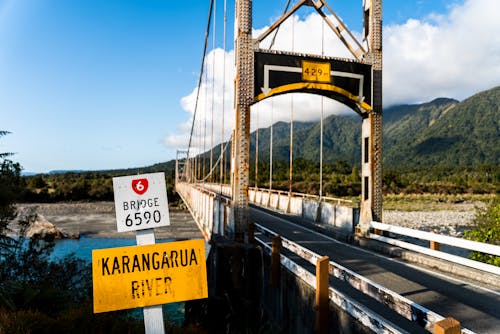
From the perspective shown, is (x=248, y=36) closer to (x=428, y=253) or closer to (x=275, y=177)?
(x=428, y=253)

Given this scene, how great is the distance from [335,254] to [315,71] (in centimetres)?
488

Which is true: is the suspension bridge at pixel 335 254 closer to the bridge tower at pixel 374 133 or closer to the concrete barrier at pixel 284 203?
the bridge tower at pixel 374 133

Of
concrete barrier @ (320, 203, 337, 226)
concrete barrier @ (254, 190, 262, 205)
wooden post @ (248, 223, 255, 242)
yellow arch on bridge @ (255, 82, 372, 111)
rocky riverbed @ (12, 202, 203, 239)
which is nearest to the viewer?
wooden post @ (248, 223, 255, 242)

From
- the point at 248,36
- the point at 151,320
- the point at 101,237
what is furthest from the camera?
the point at 101,237

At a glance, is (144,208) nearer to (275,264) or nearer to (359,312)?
(359,312)

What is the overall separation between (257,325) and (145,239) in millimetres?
4355

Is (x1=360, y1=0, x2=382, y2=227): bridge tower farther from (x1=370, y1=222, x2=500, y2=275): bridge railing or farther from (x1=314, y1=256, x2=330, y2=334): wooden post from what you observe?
(x1=314, y1=256, x2=330, y2=334): wooden post

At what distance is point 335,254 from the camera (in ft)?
30.9

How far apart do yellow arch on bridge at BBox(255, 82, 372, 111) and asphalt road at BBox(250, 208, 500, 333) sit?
13.6 feet

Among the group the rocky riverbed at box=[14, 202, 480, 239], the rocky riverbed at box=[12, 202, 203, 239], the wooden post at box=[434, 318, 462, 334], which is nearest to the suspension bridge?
the wooden post at box=[434, 318, 462, 334]

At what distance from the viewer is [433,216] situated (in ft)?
138

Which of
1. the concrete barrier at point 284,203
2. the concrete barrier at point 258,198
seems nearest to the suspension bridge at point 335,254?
the concrete barrier at point 284,203

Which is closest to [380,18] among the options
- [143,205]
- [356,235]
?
[356,235]

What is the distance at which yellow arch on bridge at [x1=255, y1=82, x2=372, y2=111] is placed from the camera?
32.8ft
